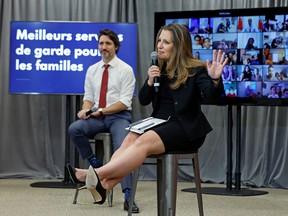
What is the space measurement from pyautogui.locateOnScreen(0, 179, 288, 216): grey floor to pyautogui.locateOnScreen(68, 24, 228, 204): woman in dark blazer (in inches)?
39.9

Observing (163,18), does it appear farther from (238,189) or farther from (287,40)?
Answer: (238,189)

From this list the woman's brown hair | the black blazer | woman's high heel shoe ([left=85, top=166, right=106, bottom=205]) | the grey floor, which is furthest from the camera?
the grey floor

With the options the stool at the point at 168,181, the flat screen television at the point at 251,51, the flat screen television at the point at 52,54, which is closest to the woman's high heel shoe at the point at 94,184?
the stool at the point at 168,181

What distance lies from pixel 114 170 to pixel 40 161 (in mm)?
3144

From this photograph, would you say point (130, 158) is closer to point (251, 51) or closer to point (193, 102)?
point (193, 102)

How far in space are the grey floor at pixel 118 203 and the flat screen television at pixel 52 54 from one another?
89cm

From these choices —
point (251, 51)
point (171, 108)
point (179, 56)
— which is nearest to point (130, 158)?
point (171, 108)

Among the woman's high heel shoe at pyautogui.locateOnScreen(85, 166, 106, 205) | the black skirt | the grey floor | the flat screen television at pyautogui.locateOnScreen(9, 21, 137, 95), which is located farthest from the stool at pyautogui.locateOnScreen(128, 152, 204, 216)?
the flat screen television at pyautogui.locateOnScreen(9, 21, 137, 95)

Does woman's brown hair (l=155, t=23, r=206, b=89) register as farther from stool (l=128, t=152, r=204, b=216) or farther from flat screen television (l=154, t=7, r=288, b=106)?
flat screen television (l=154, t=7, r=288, b=106)

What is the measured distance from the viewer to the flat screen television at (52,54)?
5449 millimetres

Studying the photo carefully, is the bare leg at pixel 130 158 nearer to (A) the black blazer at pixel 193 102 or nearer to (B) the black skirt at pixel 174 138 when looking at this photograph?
(B) the black skirt at pixel 174 138

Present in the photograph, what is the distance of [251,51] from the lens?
16.8 feet

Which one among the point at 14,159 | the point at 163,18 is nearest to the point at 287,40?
the point at 163,18

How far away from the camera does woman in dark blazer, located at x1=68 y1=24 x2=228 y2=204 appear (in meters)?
3.20
